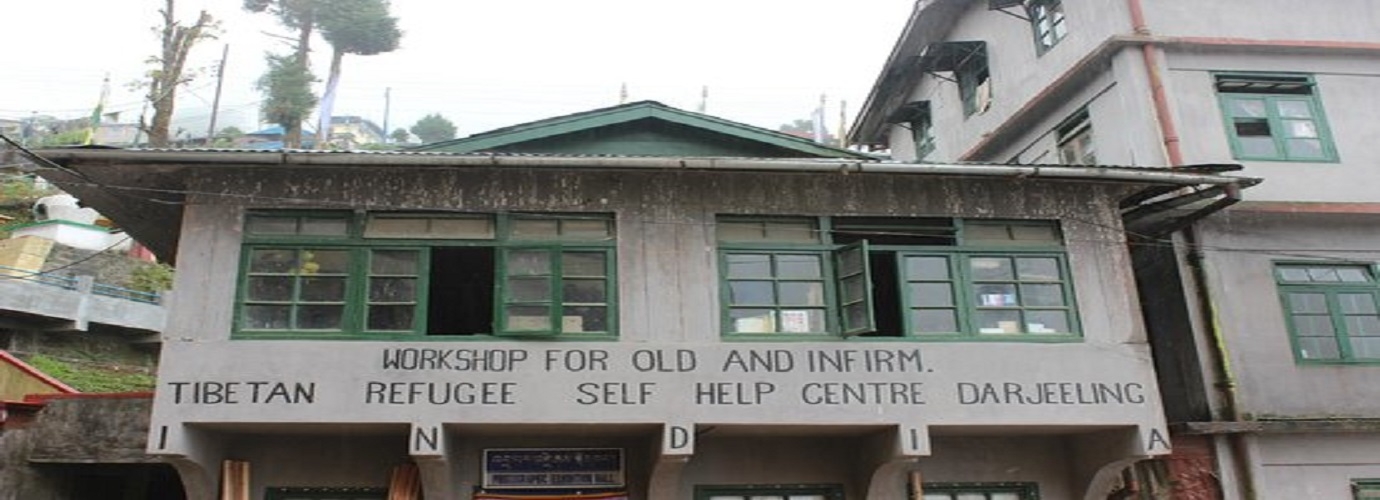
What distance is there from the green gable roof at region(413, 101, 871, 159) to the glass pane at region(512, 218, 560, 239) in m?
0.81

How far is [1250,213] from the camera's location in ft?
39.4

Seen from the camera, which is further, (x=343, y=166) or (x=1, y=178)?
(x=1, y=178)

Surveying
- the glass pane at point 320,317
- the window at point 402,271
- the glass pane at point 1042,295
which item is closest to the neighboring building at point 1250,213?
the glass pane at point 1042,295

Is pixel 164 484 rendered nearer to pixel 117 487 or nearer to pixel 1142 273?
pixel 117 487

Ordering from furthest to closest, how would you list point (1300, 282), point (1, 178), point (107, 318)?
1. point (1, 178)
2. point (107, 318)
3. point (1300, 282)

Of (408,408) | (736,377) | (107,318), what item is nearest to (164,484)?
(408,408)

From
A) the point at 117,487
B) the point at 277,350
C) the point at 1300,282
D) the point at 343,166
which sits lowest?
the point at 117,487

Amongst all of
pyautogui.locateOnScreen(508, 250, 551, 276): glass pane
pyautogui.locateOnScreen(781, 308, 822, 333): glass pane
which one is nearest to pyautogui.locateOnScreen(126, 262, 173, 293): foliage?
pyautogui.locateOnScreen(508, 250, 551, 276): glass pane

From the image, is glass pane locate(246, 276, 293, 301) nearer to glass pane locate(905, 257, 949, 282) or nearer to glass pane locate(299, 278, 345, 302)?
glass pane locate(299, 278, 345, 302)

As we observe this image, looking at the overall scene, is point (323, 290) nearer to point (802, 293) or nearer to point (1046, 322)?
point (802, 293)

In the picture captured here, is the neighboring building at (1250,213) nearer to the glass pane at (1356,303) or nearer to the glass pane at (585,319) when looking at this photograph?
the glass pane at (1356,303)

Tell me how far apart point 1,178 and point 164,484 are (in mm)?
25587

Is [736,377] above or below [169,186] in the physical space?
below

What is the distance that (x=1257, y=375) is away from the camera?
11.5 metres
